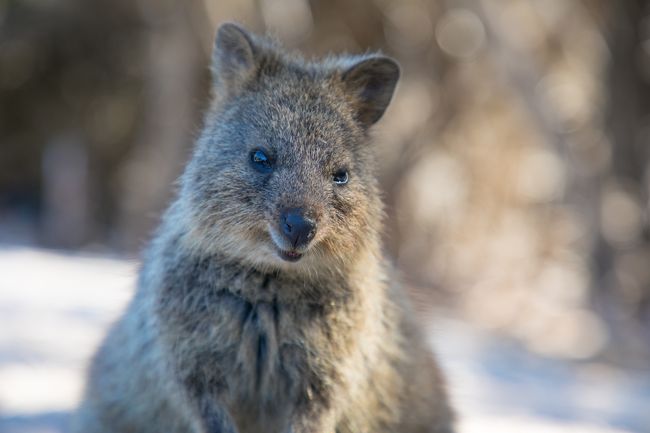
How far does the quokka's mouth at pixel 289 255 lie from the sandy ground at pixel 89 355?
160 centimetres

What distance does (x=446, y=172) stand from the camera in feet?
45.1

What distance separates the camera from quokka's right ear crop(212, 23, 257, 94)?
14.4 ft

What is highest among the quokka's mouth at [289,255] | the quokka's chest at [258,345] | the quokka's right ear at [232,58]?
the quokka's right ear at [232,58]

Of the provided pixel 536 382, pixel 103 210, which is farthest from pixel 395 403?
pixel 103 210

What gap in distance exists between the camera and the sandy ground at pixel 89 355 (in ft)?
18.5

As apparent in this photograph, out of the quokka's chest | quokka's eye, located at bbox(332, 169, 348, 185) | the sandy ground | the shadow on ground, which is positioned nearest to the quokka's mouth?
the quokka's chest

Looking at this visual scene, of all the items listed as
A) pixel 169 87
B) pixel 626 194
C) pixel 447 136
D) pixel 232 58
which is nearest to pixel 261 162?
pixel 232 58

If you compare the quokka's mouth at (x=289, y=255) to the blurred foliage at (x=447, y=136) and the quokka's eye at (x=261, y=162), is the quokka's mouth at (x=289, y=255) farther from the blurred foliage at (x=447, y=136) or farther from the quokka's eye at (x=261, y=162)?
the blurred foliage at (x=447, y=136)

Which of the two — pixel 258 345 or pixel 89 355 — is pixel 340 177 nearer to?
pixel 258 345

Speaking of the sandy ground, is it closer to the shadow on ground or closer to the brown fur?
the shadow on ground

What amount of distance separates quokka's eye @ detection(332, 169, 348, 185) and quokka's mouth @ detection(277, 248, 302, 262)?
17.6 inches

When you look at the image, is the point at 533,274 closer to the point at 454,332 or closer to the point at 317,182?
the point at 454,332

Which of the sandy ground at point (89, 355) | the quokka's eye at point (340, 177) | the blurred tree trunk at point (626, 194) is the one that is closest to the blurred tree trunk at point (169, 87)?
the sandy ground at point (89, 355)

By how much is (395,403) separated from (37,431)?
1.99 metres
